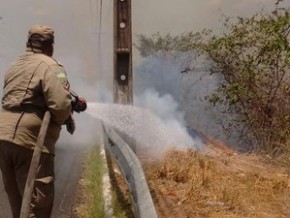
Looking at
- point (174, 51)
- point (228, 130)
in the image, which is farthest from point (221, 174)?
point (174, 51)

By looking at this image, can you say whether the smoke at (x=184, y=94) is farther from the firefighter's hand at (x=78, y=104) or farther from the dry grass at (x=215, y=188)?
the firefighter's hand at (x=78, y=104)

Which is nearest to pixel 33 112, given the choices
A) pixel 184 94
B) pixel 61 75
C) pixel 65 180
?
pixel 61 75

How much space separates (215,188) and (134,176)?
171cm

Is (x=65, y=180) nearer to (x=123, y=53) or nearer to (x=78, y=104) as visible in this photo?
(x=123, y=53)

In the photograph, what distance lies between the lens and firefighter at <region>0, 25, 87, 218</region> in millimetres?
4184

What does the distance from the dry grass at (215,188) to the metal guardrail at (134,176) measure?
0.57 metres

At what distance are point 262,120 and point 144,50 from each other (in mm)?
24153

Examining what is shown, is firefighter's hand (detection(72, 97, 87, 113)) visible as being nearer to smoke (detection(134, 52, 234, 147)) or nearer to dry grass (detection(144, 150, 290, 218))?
dry grass (detection(144, 150, 290, 218))

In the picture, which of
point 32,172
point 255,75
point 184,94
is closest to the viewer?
point 32,172

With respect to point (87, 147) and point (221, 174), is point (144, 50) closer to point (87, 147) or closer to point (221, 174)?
point (87, 147)

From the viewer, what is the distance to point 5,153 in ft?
14.1

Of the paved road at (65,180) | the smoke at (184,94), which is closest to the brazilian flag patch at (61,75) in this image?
the paved road at (65,180)

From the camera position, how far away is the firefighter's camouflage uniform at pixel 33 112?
13.7 feet

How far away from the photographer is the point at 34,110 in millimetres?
A: 4266
